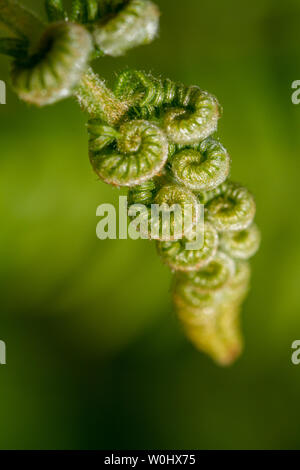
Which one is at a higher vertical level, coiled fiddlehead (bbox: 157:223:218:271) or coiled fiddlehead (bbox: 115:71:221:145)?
coiled fiddlehead (bbox: 115:71:221:145)

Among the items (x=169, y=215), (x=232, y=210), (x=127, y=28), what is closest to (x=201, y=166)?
(x=169, y=215)

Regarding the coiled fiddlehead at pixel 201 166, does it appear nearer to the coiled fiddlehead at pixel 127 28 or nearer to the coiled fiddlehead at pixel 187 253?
the coiled fiddlehead at pixel 187 253

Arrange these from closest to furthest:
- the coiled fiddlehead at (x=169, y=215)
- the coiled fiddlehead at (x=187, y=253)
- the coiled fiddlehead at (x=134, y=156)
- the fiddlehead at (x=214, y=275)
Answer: the coiled fiddlehead at (x=134, y=156) → the coiled fiddlehead at (x=169, y=215) → the coiled fiddlehead at (x=187, y=253) → the fiddlehead at (x=214, y=275)

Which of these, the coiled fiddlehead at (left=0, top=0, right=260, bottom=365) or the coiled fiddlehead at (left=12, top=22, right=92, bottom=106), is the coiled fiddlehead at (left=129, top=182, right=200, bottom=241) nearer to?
the coiled fiddlehead at (left=0, top=0, right=260, bottom=365)

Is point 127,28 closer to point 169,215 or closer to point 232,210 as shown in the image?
point 169,215

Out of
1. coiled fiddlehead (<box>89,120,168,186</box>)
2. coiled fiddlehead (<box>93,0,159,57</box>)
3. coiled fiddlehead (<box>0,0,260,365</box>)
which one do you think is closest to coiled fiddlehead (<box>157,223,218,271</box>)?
coiled fiddlehead (<box>0,0,260,365</box>)

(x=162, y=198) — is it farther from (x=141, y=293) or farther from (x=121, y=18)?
(x=141, y=293)

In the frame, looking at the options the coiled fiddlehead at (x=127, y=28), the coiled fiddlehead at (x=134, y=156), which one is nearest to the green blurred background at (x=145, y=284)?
the coiled fiddlehead at (x=134, y=156)
